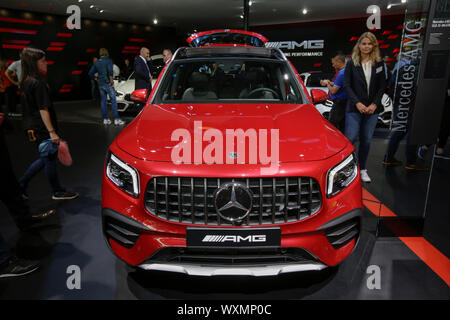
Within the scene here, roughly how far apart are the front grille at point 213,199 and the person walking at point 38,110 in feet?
6.36

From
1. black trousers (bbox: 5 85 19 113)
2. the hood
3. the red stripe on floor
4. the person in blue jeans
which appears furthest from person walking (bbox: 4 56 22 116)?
the red stripe on floor

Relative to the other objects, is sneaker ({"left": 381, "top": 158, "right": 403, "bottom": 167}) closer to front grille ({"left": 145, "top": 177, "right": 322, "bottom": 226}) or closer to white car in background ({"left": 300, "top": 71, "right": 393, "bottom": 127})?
white car in background ({"left": 300, "top": 71, "right": 393, "bottom": 127})

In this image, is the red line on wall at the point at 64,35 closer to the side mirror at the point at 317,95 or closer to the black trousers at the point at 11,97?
the black trousers at the point at 11,97

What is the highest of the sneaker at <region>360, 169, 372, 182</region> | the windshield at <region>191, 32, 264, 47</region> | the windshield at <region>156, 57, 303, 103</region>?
the windshield at <region>191, 32, 264, 47</region>

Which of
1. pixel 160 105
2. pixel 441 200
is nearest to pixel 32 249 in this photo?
pixel 160 105

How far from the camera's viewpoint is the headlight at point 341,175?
168 centimetres

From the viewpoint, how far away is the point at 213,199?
1.61 m

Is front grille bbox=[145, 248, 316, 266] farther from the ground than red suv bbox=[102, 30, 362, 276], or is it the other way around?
red suv bbox=[102, 30, 362, 276]

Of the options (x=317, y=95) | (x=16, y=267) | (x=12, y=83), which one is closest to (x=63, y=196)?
(x=16, y=267)

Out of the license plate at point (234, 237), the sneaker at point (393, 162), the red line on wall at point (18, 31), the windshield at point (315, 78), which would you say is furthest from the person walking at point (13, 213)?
the red line on wall at point (18, 31)

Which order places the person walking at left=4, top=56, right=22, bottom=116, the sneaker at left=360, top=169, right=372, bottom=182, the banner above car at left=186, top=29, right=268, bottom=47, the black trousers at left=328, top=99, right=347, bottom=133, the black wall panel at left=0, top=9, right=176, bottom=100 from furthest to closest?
the black wall panel at left=0, top=9, right=176, bottom=100 < the person walking at left=4, top=56, right=22, bottom=116 < the banner above car at left=186, top=29, right=268, bottom=47 < the black trousers at left=328, top=99, right=347, bottom=133 < the sneaker at left=360, top=169, right=372, bottom=182

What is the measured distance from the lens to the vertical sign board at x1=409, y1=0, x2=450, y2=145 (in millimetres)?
2246

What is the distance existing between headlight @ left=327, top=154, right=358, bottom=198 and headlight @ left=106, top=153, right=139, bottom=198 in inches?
40.5

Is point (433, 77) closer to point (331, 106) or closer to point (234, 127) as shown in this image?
point (234, 127)
